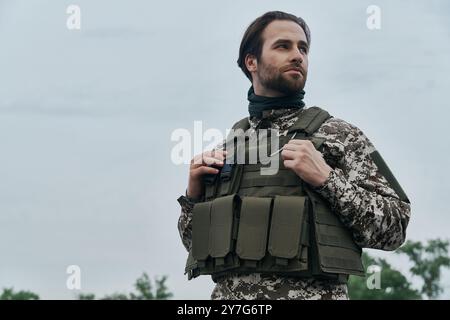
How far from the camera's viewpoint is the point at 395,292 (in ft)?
274

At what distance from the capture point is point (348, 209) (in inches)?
278

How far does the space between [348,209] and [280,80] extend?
100 centimetres

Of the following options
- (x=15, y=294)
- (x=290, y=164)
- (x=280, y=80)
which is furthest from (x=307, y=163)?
(x=15, y=294)

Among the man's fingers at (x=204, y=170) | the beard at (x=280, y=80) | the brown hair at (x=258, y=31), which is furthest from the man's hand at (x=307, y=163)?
the brown hair at (x=258, y=31)

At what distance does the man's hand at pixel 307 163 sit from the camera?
7023 millimetres

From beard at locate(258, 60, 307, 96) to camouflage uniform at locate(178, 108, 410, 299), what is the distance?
1.00 feet

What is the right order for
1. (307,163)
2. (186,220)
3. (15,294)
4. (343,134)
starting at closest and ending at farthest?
(307,163), (343,134), (186,220), (15,294)

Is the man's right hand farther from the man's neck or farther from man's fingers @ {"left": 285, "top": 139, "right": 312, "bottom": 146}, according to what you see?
man's fingers @ {"left": 285, "top": 139, "right": 312, "bottom": 146}

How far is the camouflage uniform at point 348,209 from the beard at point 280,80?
1.00ft

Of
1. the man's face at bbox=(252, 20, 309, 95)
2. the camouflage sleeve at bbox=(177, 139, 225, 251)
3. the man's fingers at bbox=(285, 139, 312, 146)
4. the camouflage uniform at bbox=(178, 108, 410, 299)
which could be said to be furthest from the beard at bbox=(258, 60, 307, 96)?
the camouflage sleeve at bbox=(177, 139, 225, 251)

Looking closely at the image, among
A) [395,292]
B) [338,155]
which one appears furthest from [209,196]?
[395,292]

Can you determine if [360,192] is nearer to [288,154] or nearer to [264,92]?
[288,154]

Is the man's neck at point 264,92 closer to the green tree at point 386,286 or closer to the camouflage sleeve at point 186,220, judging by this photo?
the camouflage sleeve at point 186,220
